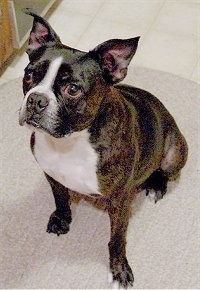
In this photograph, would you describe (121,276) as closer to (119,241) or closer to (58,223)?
(119,241)

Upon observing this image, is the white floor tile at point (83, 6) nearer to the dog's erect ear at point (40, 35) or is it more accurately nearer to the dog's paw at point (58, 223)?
the dog's paw at point (58, 223)

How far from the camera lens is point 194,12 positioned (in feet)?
10.6

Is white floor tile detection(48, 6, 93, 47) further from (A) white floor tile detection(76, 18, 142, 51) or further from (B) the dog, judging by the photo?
(B) the dog

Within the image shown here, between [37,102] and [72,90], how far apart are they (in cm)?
10

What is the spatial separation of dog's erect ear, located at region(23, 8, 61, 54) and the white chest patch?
28 centimetres

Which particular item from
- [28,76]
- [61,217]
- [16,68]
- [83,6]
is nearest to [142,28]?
[83,6]

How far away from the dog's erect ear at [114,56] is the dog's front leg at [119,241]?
1.46ft

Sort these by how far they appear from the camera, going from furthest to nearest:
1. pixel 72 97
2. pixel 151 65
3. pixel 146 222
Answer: pixel 151 65 < pixel 146 222 < pixel 72 97

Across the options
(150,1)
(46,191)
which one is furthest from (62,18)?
(46,191)

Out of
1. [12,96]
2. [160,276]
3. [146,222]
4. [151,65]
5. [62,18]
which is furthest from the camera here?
[62,18]

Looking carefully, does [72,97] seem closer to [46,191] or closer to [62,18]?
[46,191]

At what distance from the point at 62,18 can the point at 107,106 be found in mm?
1673

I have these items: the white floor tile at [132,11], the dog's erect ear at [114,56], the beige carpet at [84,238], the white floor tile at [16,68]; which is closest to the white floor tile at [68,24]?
the white floor tile at [132,11]

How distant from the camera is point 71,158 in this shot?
1.76 meters
